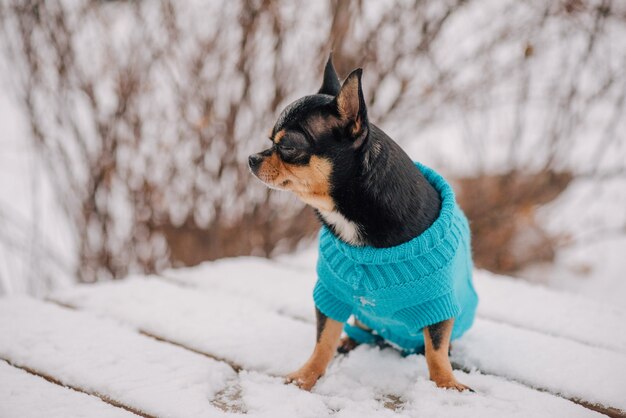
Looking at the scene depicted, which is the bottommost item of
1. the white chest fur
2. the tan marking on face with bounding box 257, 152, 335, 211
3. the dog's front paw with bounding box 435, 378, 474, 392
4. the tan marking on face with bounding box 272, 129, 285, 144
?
the dog's front paw with bounding box 435, 378, 474, 392

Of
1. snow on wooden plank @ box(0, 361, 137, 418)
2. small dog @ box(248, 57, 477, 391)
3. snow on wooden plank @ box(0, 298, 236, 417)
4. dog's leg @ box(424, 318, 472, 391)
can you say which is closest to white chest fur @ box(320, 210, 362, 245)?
small dog @ box(248, 57, 477, 391)

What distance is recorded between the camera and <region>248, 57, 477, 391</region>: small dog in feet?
5.33

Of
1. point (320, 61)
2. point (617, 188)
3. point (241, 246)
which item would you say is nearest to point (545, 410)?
point (320, 61)

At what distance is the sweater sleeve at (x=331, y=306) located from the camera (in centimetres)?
177

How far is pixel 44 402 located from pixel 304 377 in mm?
729

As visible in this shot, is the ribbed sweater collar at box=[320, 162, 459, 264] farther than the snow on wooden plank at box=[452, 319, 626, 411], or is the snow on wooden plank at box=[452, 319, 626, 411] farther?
the snow on wooden plank at box=[452, 319, 626, 411]

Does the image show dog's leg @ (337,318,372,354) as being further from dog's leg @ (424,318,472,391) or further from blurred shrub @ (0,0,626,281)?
blurred shrub @ (0,0,626,281)

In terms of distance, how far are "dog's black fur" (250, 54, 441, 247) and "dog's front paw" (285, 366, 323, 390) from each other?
44 cm

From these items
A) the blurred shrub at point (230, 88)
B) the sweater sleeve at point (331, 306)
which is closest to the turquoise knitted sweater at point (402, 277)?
the sweater sleeve at point (331, 306)

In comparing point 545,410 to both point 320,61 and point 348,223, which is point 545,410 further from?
point 320,61

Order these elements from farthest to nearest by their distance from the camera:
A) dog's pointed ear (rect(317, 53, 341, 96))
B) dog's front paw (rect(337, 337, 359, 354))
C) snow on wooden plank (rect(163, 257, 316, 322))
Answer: snow on wooden plank (rect(163, 257, 316, 322)), dog's front paw (rect(337, 337, 359, 354)), dog's pointed ear (rect(317, 53, 341, 96))

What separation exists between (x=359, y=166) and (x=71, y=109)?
224 cm

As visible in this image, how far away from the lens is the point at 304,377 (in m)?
1.73

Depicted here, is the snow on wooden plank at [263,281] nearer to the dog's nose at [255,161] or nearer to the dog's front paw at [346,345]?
the dog's front paw at [346,345]
